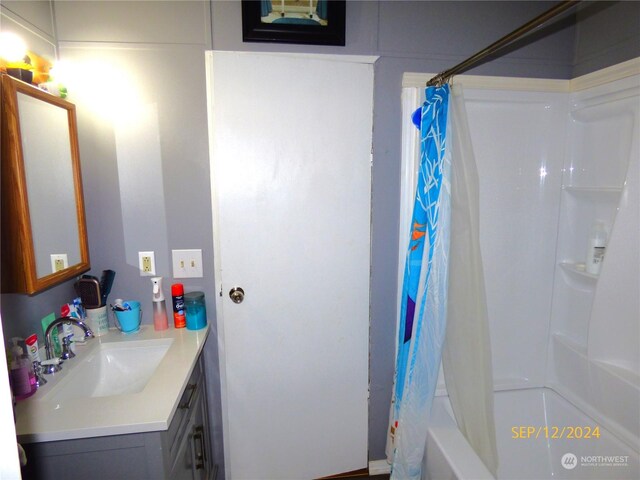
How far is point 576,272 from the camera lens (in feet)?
5.77

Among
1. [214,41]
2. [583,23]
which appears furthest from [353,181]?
[583,23]

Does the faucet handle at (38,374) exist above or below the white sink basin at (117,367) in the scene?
above

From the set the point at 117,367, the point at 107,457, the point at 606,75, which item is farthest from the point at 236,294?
the point at 606,75

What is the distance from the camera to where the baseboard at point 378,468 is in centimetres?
192

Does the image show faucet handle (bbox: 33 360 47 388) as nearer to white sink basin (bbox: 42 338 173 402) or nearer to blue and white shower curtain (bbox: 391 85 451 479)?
white sink basin (bbox: 42 338 173 402)

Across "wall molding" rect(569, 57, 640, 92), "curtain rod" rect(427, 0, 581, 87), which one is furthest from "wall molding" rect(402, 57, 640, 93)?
"curtain rod" rect(427, 0, 581, 87)

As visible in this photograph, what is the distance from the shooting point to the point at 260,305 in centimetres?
173

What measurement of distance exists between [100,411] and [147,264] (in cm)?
72

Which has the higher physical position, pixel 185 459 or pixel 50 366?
pixel 50 366

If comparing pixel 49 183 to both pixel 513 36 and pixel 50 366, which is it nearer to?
pixel 50 366

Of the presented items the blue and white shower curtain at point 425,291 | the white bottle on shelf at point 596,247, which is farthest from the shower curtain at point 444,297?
the white bottle on shelf at point 596,247

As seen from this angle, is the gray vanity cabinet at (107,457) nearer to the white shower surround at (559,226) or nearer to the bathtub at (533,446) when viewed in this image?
the bathtub at (533,446)

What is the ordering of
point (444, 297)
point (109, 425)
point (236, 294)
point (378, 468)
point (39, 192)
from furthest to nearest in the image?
1. point (378, 468)
2. point (236, 294)
3. point (444, 297)
4. point (39, 192)
5. point (109, 425)

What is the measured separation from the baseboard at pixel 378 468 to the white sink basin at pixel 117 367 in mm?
1261
